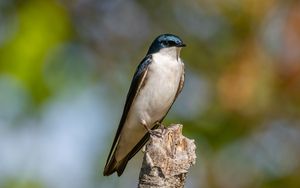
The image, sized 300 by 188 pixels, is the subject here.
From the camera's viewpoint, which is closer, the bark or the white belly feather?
the bark

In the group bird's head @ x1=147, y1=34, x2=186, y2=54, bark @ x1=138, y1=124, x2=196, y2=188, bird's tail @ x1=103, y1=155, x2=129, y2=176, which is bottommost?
bark @ x1=138, y1=124, x2=196, y2=188

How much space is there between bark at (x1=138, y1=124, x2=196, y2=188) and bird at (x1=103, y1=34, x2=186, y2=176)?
1.62 metres

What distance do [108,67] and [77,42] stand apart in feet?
1.46

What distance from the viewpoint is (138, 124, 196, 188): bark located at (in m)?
3.81

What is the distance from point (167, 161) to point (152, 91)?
1.94 m

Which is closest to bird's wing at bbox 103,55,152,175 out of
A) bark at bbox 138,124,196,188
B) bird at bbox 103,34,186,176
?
bird at bbox 103,34,186,176

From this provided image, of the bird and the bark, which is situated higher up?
the bird

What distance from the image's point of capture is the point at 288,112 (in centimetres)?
620

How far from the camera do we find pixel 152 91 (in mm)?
5848

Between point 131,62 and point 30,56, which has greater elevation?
point 131,62

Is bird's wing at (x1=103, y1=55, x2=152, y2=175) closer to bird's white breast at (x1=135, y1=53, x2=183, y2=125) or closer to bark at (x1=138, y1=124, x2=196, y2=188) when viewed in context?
bird's white breast at (x1=135, y1=53, x2=183, y2=125)

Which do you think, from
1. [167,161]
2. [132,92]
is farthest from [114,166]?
[167,161]

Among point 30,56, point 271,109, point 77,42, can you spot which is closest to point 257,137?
point 271,109

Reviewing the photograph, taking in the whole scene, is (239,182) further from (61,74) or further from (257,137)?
(61,74)
